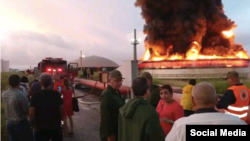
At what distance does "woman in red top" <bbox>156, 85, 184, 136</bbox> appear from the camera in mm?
3752

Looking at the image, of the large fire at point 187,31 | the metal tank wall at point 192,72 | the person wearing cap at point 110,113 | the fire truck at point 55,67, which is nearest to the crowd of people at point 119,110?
the person wearing cap at point 110,113

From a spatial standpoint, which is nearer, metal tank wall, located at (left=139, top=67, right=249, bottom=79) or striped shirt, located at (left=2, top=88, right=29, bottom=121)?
striped shirt, located at (left=2, top=88, right=29, bottom=121)

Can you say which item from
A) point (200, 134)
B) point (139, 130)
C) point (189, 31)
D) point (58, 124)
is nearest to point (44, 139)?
point (58, 124)

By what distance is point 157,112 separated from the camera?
8.89 ft

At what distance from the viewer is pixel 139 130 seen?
2.67 meters

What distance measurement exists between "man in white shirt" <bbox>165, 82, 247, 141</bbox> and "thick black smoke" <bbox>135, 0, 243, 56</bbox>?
26524mm

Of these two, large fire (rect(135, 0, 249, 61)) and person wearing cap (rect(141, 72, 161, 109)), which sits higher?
large fire (rect(135, 0, 249, 61))

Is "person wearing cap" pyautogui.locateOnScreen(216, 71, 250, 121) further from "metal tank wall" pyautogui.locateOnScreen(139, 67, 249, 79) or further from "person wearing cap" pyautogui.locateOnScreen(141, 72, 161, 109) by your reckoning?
"metal tank wall" pyautogui.locateOnScreen(139, 67, 249, 79)

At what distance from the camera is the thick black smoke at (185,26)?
2848 centimetres

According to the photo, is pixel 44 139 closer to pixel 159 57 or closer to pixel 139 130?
pixel 139 130

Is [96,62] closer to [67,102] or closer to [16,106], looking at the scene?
[67,102]

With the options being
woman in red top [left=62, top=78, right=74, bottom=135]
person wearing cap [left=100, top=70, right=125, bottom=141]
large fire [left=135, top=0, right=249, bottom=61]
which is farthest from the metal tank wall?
person wearing cap [left=100, top=70, right=125, bottom=141]

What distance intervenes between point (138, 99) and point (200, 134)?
990mm

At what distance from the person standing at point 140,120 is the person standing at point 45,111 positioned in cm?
151
